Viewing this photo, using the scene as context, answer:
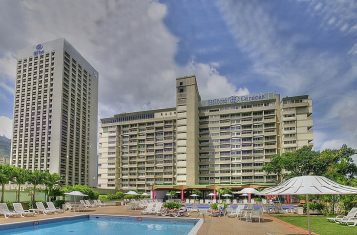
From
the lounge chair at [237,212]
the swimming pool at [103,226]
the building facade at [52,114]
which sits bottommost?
the swimming pool at [103,226]

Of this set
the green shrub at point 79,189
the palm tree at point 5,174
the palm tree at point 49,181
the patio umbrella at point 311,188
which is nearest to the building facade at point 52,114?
the green shrub at point 79,189

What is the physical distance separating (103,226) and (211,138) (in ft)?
211

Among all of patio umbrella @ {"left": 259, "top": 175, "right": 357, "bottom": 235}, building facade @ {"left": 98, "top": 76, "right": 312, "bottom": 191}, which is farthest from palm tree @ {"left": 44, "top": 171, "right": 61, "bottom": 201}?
building facade @ {"left": 98, "top": 76, "right": 312, "bottom": 191}

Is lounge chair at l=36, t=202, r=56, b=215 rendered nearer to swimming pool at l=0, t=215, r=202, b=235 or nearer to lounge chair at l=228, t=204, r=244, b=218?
swimming pool at l=0, t=215, r=202, b=235

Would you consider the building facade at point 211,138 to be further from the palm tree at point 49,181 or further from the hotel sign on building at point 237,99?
the palm tree at point 49,181

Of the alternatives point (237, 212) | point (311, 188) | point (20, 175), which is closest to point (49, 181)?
point (20, 175)

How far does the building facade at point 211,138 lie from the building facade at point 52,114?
13.8m

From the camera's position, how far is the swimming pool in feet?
65.5

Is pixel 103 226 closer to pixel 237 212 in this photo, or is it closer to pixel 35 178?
pixel 237 212

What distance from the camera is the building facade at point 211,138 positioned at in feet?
259

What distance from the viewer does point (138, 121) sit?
94562 mm

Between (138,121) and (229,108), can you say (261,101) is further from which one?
(138,121)

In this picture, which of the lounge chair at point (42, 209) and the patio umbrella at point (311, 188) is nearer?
the patio umbrella at point (311, 188)

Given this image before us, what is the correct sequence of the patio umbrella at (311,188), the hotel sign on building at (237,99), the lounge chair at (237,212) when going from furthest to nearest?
the hotel sign on building at (237,99) < the lounge chair at (237,212) < the patio umbrella at (311,188)
